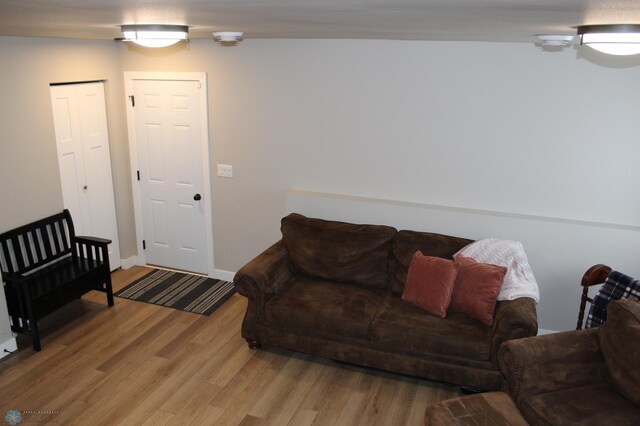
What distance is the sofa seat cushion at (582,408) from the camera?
2.53 m

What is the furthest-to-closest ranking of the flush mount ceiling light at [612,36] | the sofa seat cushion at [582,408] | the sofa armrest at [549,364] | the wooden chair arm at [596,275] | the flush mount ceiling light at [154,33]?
1. the wooden chair arm at [596,275]
2. the sofa armrest at [549,364]
3. the sofa seat cushion at [582,408]
4. the flush mount ceiling light at [154,33]
5. the flush mount ceiling light at [612,36]

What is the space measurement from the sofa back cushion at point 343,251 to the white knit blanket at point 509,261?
59 centimetres

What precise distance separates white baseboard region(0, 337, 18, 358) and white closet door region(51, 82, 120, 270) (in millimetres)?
1252

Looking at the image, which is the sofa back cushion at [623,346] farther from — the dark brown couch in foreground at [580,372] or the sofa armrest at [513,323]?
the sofa armrest at [513,323]

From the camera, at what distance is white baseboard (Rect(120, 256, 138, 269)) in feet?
17.5

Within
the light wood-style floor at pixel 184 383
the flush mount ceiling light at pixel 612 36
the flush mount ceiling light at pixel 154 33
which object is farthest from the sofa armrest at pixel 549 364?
the flush mount ceiling light at pixel 154 33

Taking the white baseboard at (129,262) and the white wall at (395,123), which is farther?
the white baseboard at (129,262)

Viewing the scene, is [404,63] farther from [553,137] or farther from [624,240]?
[624,240]

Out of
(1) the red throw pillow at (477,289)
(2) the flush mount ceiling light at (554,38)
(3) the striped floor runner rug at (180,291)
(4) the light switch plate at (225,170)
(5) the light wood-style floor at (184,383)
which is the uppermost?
(2) the flush mount ceiling light at (554,38)

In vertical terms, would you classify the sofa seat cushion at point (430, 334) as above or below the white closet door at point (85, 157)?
below

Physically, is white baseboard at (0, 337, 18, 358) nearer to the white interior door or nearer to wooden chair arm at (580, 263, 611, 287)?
the white interior door

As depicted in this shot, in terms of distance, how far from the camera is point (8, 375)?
3.56 m

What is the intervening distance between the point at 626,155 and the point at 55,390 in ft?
14.1

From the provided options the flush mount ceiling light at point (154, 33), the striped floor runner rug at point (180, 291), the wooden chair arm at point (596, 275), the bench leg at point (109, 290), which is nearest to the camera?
the flush mount ceiling light at point (154, 33)
